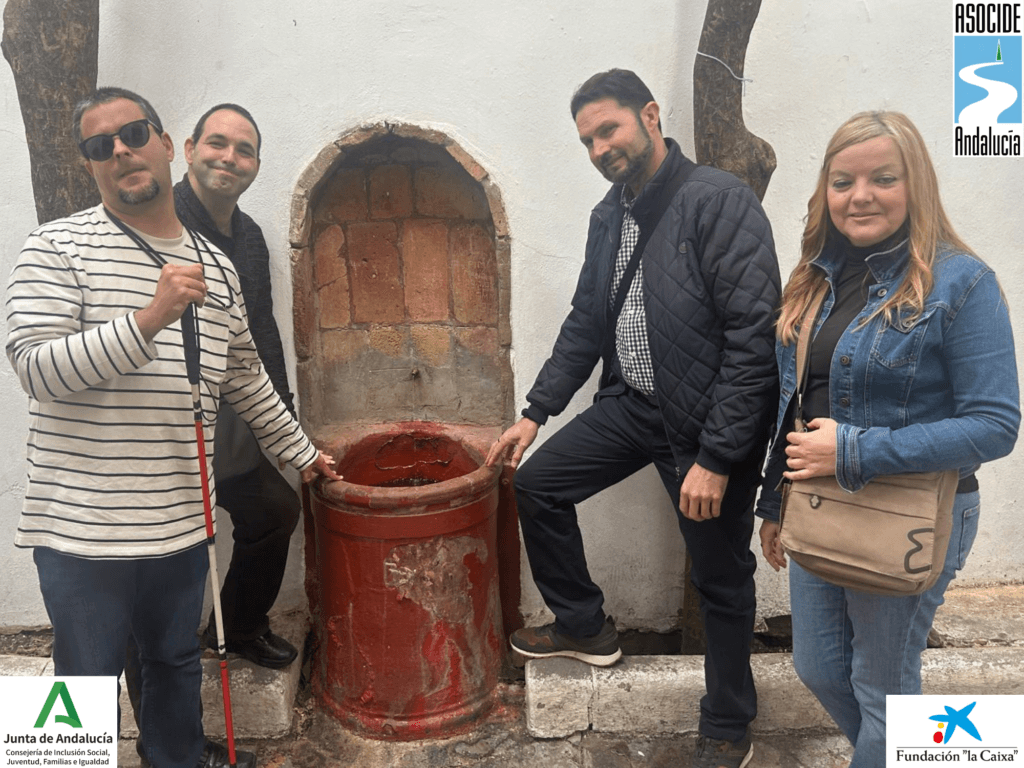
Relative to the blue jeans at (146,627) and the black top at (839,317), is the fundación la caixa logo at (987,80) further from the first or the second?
the blue jeans at (146,627)

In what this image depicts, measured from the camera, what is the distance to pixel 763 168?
10.3 feet

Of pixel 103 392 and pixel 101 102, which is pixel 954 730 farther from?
Result: pixel 101 102

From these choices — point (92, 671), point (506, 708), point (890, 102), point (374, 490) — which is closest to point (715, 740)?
point (506, 708)

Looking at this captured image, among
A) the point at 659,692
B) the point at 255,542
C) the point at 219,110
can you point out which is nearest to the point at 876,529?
the point at 659,692

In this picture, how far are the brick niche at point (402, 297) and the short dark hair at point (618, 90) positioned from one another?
0.86 metres

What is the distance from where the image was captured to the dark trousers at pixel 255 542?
3.22 m

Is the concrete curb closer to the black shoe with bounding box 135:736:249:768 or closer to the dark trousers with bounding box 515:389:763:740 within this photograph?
the dark trousers with bounding box 515:389:763:740

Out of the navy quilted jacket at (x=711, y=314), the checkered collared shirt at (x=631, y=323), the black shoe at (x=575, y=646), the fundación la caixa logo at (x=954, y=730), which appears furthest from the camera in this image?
the black shoe at (x=575, y=646)

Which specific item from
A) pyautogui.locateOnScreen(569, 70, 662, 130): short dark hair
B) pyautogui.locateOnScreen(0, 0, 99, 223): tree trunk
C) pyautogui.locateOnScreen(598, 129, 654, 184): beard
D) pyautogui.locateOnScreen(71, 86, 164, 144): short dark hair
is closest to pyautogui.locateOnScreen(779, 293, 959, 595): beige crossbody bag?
pyautogui.locateOnScreen(598, 129, 654, 184): beard

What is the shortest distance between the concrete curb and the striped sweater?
1495 mm

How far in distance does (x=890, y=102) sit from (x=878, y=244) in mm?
1642

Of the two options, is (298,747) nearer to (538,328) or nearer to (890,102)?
(538,328)

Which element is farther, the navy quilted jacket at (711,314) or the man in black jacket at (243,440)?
the man in black jacket at (243,440)

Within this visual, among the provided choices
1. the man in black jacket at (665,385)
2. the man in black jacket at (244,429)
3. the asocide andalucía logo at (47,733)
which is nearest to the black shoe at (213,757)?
the asocide andalucía logo at (47,733)
